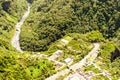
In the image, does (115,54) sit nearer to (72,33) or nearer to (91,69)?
(91,69)

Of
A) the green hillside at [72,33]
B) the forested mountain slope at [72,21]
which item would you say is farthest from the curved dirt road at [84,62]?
the forested mountain slope at [72,21]

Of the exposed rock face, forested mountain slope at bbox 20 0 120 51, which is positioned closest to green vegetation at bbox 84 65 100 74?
the exposed rock face

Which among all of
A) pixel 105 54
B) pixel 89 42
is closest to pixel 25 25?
pixel 89 42

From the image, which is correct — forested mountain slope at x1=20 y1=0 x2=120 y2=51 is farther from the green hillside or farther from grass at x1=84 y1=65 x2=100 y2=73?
grass at x1=84 y1=65 x2=100 y2=73

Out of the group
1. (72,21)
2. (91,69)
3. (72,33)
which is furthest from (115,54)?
(72,21)

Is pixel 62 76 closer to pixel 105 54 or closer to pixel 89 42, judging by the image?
pixel 105 54

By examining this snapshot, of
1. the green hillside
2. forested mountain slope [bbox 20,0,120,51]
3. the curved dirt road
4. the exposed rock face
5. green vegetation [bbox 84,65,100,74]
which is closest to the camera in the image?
the curved dirt road

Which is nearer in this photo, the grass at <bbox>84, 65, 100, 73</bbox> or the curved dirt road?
the curved dirt road

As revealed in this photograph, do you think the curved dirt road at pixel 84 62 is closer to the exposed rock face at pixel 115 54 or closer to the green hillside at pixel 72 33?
the green hillside at pixel 72 33

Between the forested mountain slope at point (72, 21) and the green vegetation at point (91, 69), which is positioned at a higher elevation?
the forested mountain slope at point (72, 21)

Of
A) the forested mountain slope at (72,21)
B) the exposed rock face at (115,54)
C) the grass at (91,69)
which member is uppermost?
the forested mountain slope at (72,21)
